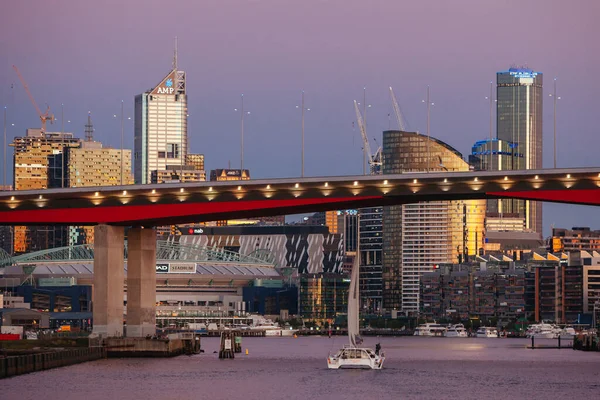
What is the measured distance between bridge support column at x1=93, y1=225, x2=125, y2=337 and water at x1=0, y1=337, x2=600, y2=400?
5206mm

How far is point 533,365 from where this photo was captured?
13888 centimetres

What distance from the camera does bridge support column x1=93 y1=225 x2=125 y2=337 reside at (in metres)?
133

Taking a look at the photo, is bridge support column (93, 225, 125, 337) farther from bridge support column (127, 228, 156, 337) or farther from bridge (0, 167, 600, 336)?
bridge support column (127, 228, 156, 337)

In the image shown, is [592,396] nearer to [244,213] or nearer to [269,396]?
[269,396]

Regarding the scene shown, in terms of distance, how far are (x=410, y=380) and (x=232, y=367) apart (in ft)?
71.0

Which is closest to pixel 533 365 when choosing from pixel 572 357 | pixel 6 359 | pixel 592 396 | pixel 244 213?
pixel 572 357

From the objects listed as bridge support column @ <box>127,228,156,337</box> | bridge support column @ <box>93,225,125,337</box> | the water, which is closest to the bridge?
bridge support column @ <box>93,225,125,337</box>

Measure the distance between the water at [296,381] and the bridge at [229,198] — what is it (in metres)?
9.51

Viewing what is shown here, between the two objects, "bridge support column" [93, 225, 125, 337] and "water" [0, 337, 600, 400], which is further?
"bridge support column" [93, 225, 125, 337]

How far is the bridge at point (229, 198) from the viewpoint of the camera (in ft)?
411

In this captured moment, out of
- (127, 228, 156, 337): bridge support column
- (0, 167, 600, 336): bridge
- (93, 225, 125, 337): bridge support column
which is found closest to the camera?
(0, 167, 600, 336): bridge

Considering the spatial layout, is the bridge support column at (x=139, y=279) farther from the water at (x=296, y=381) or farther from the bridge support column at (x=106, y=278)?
the bridge support column at (x=106, y=278)

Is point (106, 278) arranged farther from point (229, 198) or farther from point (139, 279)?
point (229, 198)

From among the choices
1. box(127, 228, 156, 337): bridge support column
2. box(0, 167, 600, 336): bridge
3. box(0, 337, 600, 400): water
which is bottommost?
box(0, 337, 600, 400): water
